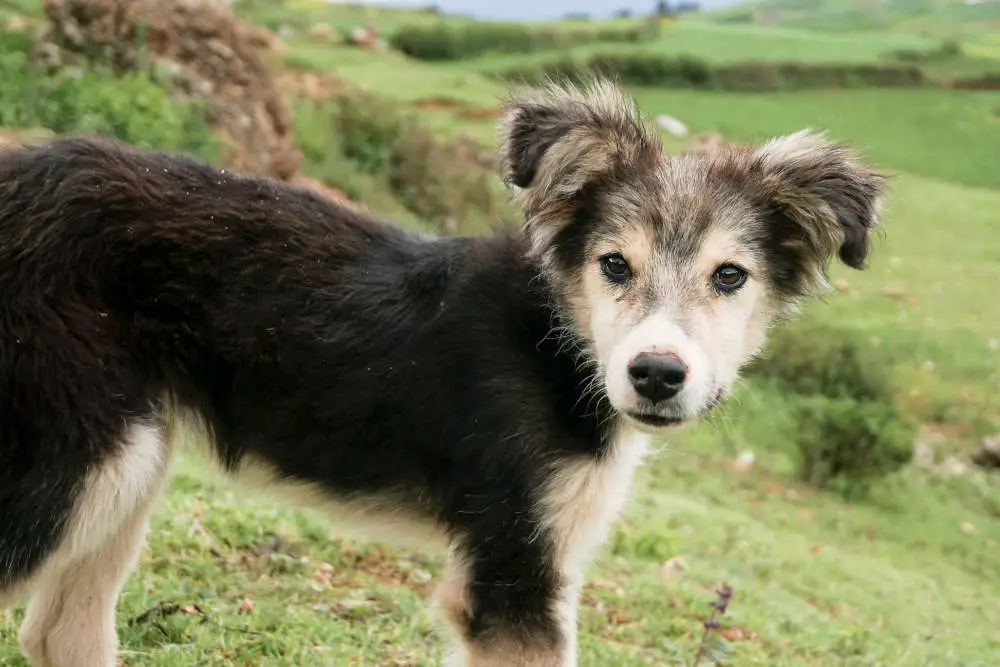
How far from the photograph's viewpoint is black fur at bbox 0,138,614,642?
346 centimetres

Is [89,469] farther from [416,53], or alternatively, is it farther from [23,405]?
[416,53]

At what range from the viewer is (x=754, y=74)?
41.5m

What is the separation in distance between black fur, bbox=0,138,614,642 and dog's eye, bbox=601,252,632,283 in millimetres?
257

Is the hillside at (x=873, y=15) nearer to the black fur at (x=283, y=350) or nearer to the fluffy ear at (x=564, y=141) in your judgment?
the fluffy ear at (x=564, y=141)

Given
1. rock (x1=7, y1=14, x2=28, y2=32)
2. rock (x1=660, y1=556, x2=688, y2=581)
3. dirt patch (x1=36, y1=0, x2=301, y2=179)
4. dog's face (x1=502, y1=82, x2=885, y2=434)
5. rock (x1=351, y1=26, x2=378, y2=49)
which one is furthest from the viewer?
rock (x1=351, y1=26, x2=378, y2=49)

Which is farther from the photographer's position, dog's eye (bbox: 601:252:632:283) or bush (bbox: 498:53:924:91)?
bush (bbox: 498:53:924:91)

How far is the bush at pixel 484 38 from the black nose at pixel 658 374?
43.3 metres

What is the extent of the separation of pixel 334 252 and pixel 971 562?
864cm

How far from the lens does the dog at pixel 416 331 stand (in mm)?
3482

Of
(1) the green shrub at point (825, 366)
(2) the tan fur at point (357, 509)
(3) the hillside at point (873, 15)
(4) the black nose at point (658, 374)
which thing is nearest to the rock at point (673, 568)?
(2) the tan fur at point (357, 509)

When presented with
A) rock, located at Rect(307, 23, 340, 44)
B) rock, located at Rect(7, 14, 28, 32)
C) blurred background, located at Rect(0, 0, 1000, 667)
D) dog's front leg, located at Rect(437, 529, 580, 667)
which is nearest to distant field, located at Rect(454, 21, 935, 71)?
rock, located at Rect(307, 23, 340, 44)

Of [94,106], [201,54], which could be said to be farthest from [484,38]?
[94,106]

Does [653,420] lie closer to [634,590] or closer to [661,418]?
[661,418]

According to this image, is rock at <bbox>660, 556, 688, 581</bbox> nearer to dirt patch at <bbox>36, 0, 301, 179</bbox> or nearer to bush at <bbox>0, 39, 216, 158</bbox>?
bush at <bbox>0, 39, 216, 158</bbox>
